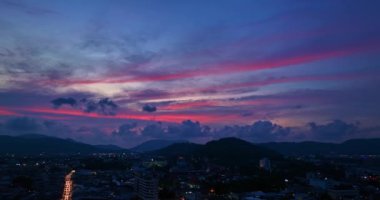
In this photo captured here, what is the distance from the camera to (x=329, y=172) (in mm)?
89938

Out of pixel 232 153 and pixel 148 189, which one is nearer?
pixel 148 189

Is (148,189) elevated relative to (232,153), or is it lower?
lower

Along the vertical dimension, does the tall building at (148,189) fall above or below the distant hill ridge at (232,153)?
below

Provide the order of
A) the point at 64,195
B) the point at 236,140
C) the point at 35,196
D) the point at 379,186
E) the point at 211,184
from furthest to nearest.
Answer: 1. the point at 236,140
2. the point at 379,186
3. the point at 211,184
4. the point at 64,195
5. the point at 35,196

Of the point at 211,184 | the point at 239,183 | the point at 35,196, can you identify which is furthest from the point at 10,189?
the point at 239,183

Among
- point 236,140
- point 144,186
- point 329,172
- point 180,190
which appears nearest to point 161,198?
point 144,186

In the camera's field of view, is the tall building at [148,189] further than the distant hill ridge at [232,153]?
No

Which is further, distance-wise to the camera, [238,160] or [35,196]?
[238,160]

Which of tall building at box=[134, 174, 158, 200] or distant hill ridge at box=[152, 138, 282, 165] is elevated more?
distant hill ridge at box=[152, 138, 282, 165]

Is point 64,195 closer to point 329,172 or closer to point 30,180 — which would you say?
point 30,180

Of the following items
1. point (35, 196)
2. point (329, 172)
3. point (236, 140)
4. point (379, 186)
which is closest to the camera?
point (35, 196)

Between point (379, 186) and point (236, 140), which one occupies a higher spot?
point (236, 140)

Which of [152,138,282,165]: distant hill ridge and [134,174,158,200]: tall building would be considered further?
[152,138,282,165]: distant hill ridge

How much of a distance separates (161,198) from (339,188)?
25350mm
